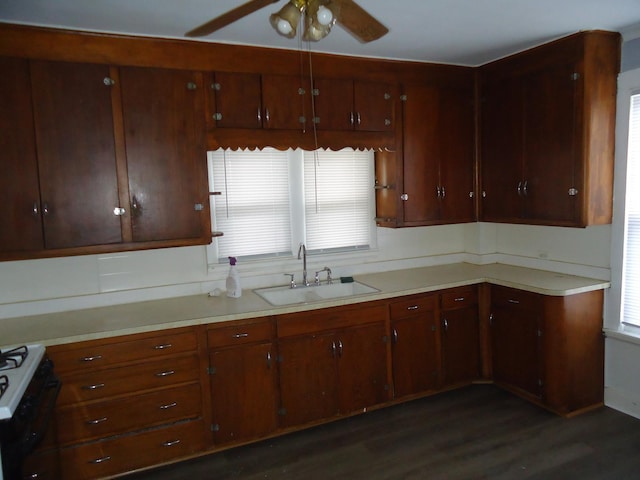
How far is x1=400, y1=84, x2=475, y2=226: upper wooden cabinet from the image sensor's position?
11.5 ft

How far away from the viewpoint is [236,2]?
226 centimetres

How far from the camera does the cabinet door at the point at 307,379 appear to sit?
2.91 metres

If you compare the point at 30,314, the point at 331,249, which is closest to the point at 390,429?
the point at 331,249

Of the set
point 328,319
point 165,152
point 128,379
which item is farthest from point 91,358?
point 328,319

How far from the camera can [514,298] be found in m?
3.31

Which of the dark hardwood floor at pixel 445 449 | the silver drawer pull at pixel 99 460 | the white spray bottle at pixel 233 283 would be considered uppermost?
the white spray bottle at pixel 233 283

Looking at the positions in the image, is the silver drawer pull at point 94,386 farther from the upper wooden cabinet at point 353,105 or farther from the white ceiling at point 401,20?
the upper wooden cabinet at point 353,105

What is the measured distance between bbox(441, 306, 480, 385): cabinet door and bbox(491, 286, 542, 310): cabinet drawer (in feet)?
0.60

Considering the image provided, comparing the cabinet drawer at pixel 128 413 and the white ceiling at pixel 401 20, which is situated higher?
the white ceiling at pixel 401 20

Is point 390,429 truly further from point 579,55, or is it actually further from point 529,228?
point 579,55

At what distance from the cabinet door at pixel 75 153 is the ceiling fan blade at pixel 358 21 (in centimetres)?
155

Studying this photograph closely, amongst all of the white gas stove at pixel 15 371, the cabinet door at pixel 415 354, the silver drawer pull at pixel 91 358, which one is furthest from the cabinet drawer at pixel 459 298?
the white gas stove at pixel 15 371

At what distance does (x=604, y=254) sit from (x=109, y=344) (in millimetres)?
3198

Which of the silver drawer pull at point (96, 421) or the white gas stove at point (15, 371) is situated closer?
the white gas stove at point (15, 371)
